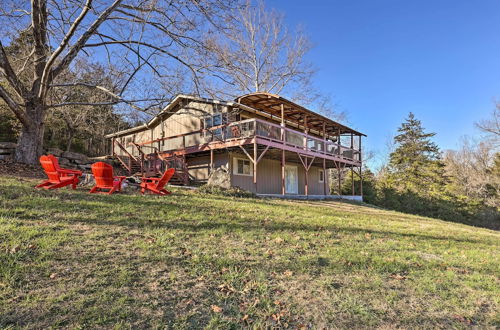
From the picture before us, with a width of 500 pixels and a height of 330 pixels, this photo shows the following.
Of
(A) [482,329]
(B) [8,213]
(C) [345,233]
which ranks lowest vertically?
(A) [482,329]

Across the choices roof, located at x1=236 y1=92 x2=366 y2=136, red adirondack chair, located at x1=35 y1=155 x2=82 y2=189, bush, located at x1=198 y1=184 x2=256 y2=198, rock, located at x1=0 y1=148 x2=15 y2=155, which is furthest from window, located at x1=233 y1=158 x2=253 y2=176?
rock, located at x1=0 y1=148 x2=15 y2=155

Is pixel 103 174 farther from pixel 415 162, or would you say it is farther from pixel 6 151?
pixel 415 162

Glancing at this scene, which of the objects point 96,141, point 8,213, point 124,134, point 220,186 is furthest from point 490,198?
point 96,141

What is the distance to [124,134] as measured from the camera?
2342cm

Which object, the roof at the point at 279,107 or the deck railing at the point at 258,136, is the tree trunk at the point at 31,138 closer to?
the deck railing at the point at 258,136

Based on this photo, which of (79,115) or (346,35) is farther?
(346,35)

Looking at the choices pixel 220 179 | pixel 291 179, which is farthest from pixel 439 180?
pixel 220 179

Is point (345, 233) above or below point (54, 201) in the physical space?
below

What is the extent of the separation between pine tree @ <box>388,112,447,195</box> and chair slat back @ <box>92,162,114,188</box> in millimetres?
24357

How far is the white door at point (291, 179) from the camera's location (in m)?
20.8

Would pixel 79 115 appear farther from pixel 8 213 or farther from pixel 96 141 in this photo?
pixel 8 213

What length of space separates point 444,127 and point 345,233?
114 feet

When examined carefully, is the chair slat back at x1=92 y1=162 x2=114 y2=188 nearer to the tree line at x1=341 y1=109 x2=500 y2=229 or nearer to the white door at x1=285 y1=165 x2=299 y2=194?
the white door at x1=285 y1=165 x2=299 y2=194

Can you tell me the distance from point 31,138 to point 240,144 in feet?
28.5
